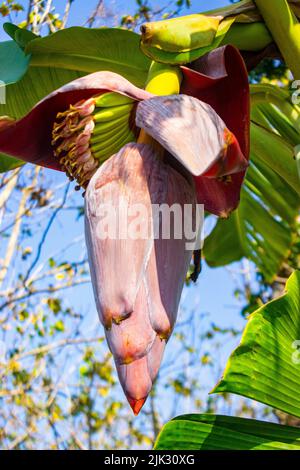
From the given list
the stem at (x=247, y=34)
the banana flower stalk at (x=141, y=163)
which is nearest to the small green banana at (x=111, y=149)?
the banana flower stalk at (x=141, y=163)

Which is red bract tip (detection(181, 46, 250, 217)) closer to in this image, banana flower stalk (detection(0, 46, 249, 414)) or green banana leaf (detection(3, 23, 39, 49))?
banana flower stalk (detection(0, 46, 249, 414))

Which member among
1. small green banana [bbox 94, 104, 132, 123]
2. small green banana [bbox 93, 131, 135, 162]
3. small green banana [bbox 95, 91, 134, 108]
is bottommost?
small green banana [bbox 93, 131, 135, 162]

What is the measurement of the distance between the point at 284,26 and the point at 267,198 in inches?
17.4

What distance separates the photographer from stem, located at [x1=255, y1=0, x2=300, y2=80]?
634 mm

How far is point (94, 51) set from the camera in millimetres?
753

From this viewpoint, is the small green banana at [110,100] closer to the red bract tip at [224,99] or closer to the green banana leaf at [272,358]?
the red bract tip at [224,99]

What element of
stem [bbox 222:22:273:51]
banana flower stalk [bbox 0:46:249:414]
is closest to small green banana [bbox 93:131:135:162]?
banana flower stalk [bbox 0:46:249:414]

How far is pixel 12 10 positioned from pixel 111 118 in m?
1.27

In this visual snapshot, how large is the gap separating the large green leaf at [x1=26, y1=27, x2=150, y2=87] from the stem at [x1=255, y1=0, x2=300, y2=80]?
16 centimetres

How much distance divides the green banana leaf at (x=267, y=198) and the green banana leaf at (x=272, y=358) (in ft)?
0.66

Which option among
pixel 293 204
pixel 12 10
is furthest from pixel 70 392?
pixel 293 204

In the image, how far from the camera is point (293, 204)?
1.04 meters

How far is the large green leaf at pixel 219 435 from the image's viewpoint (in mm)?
568

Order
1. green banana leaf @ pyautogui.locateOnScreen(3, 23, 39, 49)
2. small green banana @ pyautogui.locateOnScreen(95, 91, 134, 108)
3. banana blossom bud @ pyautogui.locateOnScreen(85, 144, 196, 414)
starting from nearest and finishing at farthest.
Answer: banana blossom bud @ pyautogui.locateOnScreen(85, 144, 196, 414) → small green banana @ pyautogui.locateOnScreen(95, 91, 134, 108) → green banana leaf @ pyautogui.locateOnScreen(3, 23, 39, 49)
